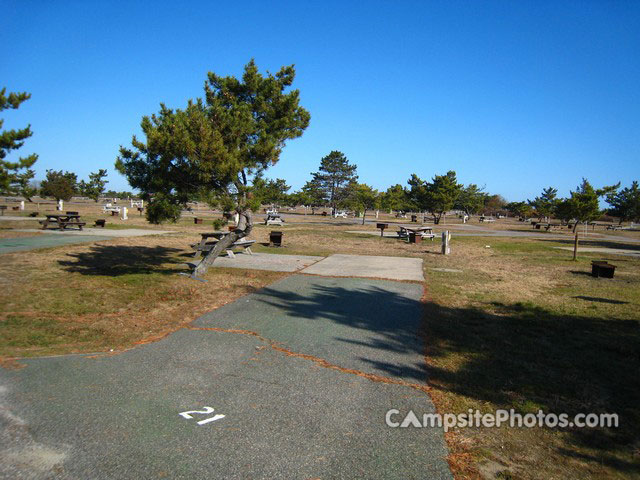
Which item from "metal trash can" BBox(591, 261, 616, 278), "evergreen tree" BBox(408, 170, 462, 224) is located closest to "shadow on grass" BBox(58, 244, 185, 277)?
"metal trash can" BBox(591, 261, 616, 278)

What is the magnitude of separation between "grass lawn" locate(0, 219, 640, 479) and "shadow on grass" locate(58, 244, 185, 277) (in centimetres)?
6

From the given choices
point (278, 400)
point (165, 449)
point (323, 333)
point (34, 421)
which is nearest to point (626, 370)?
point (323, 333)

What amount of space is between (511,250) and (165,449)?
64.2ft

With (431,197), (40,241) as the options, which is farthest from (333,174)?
(40,241)

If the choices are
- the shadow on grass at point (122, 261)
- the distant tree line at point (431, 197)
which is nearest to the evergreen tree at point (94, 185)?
the distant tree line at point (431, 197)

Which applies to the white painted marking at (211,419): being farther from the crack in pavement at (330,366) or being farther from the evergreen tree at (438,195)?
the evergreen tree at (438,195)

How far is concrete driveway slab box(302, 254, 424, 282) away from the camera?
36.3 ft

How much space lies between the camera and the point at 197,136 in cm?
775

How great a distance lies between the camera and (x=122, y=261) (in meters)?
11.9

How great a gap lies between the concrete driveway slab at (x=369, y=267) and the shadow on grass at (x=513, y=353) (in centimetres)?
265

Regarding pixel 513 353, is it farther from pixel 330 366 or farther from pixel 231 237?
pixel 231 237

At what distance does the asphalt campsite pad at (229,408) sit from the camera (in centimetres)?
287

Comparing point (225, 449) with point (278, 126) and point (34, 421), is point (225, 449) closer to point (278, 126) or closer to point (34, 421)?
point (34, 421)

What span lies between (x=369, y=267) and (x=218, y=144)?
6.57 m
